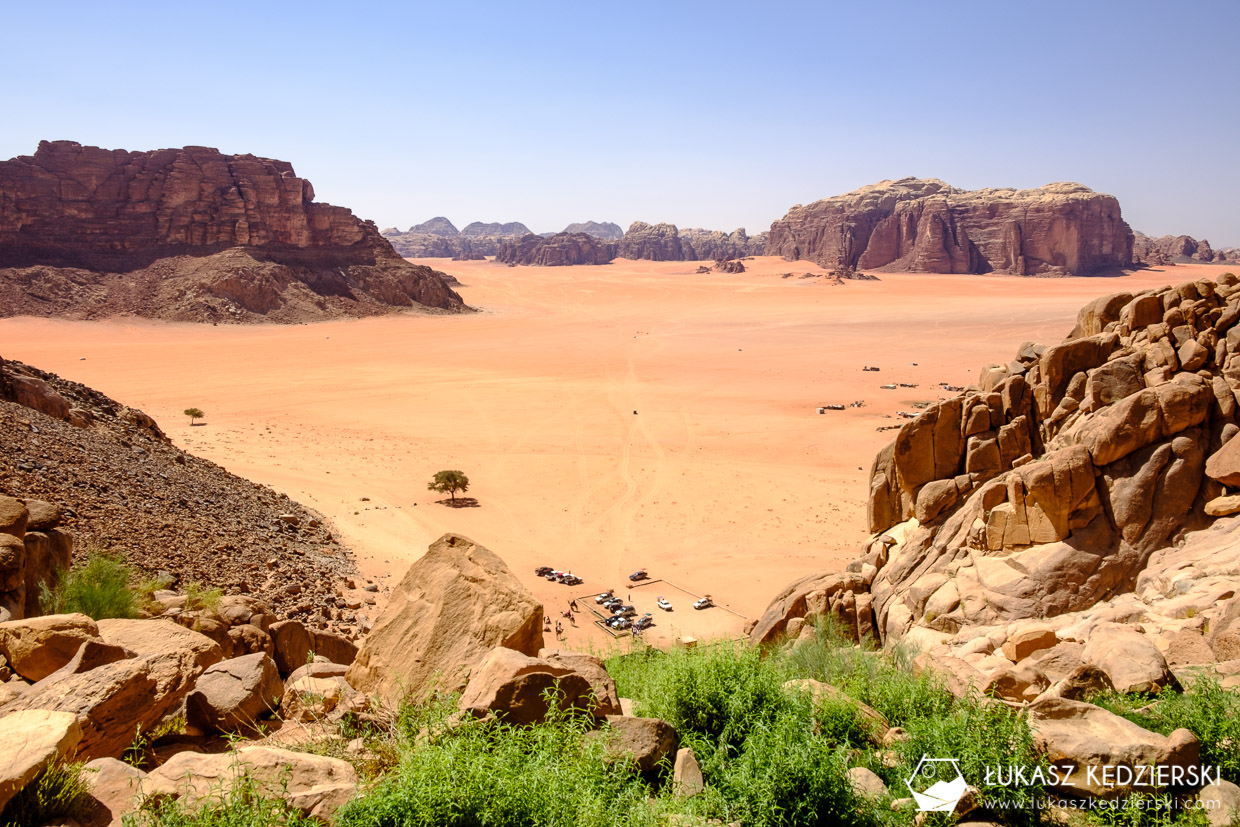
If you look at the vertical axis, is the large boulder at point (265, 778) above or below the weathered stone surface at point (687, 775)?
above

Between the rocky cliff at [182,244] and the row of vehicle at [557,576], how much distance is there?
52.7 meters

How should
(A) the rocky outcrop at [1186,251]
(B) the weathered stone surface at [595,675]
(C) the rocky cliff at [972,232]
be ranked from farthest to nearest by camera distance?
(A) the rocky outcrop at [1186,251] < (C) the rocky cliff at [972,232] < (B) the weathered stone surface at [595,675]

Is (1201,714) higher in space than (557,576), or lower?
higher

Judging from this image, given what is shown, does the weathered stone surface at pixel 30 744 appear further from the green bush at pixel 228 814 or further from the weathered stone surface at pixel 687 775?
the weathered stone surface at pixel 687 775

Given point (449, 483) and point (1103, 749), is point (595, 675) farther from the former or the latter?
point (449, 483)

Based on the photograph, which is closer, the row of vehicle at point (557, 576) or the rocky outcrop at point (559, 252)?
the row of vehicle at point (557, 576)

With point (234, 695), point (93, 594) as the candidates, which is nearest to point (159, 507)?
point (93, 594)

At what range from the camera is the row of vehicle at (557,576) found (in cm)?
1434

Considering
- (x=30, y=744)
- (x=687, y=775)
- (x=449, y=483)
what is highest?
(x=30, y=744)

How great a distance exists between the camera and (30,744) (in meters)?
3.42

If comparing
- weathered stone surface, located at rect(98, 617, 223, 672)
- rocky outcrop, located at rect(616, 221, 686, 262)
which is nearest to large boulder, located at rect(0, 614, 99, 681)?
weathered stone surface, located at rect(98, 617, 223, 672)

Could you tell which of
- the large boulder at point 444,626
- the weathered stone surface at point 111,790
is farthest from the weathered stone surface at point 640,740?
the weathered stone surface at point 111,790

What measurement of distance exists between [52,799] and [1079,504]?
377 inches

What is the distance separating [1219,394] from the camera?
8.20 metres
